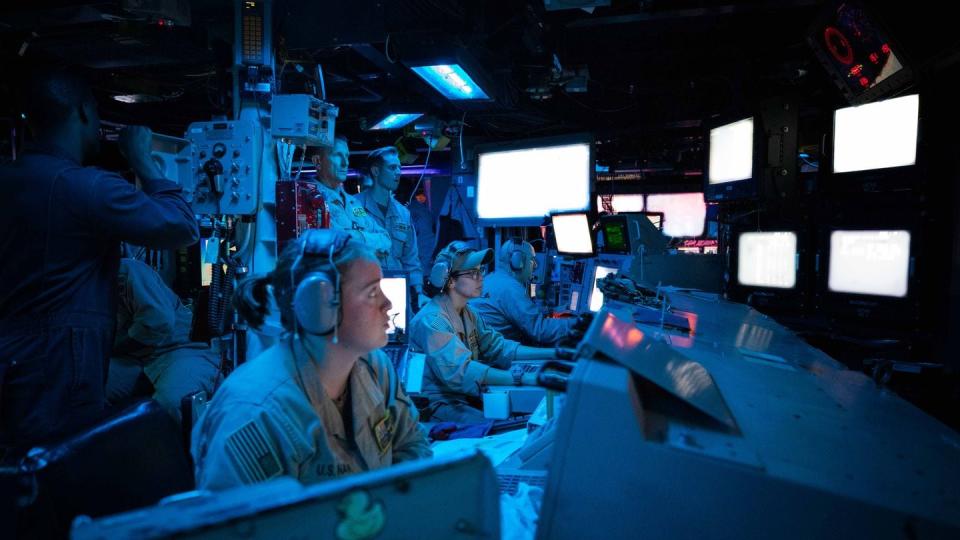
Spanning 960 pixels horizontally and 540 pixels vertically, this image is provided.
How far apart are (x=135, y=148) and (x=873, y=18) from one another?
3.99 metres

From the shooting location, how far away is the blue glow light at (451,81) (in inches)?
165

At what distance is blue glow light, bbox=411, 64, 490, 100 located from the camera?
165 inches

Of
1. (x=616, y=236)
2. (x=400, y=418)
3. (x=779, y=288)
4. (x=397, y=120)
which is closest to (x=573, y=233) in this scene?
(x=616, y=236)

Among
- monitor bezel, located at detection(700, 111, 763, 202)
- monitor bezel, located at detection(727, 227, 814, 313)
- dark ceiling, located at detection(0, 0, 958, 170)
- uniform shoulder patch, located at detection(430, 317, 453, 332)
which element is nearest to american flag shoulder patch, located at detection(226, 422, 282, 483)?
uniform shoulder patch, located at detection(430, 317, 453, 332)

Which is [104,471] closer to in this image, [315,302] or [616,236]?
[315,302]

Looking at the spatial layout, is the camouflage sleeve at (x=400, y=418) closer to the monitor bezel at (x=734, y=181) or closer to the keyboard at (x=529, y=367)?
the keyboard at (x=529, y=367)

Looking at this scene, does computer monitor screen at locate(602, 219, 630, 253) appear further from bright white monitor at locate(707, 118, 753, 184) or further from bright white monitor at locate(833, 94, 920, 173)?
bright white monitor at locate(833, 94, 920, 173)

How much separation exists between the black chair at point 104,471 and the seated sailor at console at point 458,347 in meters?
1.73

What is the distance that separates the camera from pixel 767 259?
165 inches

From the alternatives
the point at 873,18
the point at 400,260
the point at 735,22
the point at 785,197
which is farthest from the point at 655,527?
the point at 735,22

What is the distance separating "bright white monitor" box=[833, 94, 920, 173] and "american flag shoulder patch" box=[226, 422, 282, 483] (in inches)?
144

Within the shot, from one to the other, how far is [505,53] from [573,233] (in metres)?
1.73

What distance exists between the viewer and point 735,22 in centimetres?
482

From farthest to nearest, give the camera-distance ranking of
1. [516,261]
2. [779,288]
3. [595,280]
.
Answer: [595,280] → [516,261] → [779,288]
